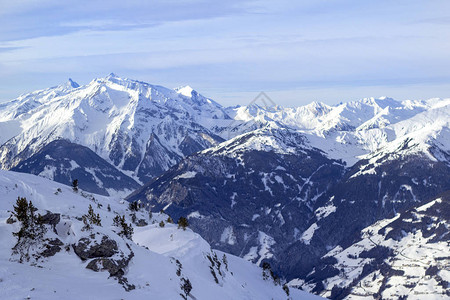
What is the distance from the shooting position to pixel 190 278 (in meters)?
113

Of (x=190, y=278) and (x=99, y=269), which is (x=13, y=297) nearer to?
(x=99, y=269)

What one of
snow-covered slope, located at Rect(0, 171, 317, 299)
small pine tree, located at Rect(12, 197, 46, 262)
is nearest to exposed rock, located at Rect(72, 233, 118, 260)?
snow-covered slope, located at Rect(0, 171, 317, 299)

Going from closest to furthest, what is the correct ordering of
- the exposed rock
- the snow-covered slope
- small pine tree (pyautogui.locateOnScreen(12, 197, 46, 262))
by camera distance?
1. the snow-covered slope
2. small pine tree (pyautogui.locateOnScreen(12, 197, 46, 262))
3. the exposed rock

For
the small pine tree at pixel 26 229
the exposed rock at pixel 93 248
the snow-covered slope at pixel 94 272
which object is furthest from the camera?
the exposed rock at pixel 93 248

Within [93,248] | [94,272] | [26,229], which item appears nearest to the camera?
[94,272]

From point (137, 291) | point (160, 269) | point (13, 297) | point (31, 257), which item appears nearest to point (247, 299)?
point (160, 269)

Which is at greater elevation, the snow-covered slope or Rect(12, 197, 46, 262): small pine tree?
Rect(12, 197, 46, 262): small pine tree

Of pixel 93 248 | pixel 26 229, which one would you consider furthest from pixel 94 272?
pixel 26 229

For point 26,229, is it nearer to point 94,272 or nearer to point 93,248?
point 93,248

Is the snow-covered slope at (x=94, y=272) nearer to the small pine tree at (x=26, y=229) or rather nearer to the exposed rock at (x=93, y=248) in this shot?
the exposed rock at (x=93, y=248)

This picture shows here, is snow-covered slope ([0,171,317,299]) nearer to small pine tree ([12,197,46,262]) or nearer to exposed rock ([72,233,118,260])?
exposed rock ([72,233,118,260])

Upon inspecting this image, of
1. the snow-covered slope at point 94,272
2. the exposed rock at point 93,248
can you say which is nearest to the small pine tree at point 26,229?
the snow-covered slope at point 94,272

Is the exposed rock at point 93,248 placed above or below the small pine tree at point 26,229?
below

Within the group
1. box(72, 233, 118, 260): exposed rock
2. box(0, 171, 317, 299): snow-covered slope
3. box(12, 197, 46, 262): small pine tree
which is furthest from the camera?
box(72, 233, 118, 260): exposed rock
